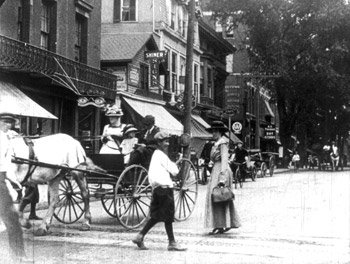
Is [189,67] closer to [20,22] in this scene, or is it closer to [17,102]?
[20,22]

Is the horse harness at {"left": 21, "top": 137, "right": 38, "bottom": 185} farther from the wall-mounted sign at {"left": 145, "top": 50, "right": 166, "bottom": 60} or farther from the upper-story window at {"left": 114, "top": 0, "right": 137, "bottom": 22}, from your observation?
the upper-story window at {"left": 114, "top": 0, "right": 137, "bottom": 22}

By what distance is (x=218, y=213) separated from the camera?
35.5 feet

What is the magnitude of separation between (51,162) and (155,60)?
68.9 ft

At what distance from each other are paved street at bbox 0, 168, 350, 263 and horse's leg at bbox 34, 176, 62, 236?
0.20 m

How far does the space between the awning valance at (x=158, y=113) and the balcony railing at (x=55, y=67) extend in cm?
259

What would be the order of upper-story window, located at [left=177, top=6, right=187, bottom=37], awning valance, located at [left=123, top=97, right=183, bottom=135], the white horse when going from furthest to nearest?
upper-story window, located at [left=177, top=6, right=187, bottom=37] → awning valance, located at [left=123, top=97, right=183, bottom=135] → the white horse

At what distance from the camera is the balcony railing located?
1839 centimetres

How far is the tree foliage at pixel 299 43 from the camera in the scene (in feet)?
135

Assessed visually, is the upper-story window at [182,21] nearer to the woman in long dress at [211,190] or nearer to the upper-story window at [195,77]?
the upper-story window at [195,77]

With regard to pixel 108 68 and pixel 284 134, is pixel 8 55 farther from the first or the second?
pixel 284 134

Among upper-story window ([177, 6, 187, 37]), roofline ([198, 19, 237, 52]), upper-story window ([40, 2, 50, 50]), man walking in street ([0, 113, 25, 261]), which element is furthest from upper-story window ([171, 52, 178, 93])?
man walking in street ([0, 113, 25, 261])

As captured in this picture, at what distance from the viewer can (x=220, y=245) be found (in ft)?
30.8

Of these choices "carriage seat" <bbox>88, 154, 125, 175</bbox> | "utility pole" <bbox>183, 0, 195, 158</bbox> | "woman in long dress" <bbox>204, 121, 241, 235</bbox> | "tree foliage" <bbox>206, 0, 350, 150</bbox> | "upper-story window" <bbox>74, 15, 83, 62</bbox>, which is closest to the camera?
"woman in long dress" <bbox>204, 121, 241, 235</bbox>

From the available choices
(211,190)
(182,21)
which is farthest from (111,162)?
(182,21)
